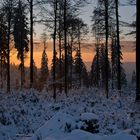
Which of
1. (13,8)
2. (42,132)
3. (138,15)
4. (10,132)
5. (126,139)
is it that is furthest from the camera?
(13,8)

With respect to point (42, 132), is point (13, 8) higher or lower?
higher

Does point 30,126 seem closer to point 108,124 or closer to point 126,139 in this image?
point 108,124

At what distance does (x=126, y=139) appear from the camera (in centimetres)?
762

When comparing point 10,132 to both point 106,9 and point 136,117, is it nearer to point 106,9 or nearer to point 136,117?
point 136,117

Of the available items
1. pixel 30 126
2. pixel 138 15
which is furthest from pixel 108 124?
pixel 138 15

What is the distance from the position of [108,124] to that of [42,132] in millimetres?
3829

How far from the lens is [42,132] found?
9.45m

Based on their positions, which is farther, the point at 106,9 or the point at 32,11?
the point at 106,9

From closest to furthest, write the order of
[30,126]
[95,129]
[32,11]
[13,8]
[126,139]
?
[126,139] → [95,129] → [30,126] → [32,11] → [13,8]

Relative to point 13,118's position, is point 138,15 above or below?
above

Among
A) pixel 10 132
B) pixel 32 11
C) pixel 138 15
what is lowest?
pixel 10 132

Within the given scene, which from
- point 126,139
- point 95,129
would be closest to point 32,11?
point 95,129

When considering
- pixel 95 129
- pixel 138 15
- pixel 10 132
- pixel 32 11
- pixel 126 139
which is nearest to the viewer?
pixel 126 139

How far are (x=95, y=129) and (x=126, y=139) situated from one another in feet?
8.33
